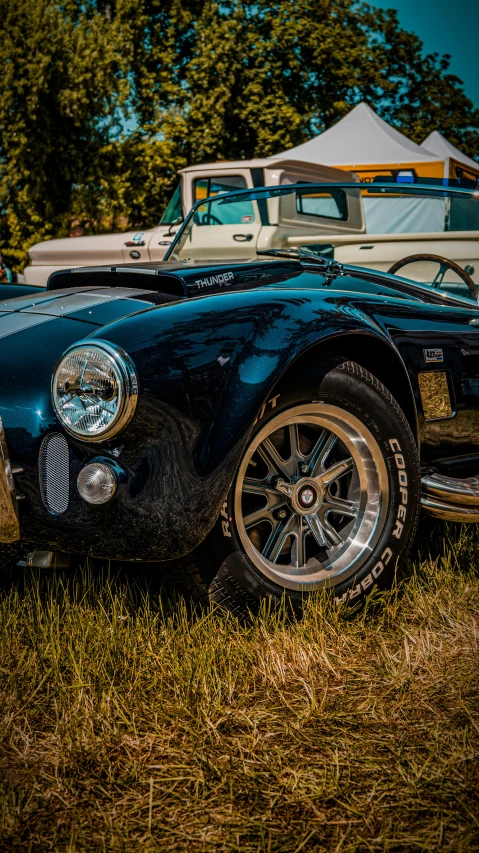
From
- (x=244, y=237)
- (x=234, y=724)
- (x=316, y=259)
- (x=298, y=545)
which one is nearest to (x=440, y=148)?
(x=244, y=237)

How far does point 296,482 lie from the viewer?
7.44 ft

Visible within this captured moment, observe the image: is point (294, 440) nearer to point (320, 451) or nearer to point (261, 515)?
point (320, 451)

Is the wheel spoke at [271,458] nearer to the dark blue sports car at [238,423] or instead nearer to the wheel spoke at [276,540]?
the dark blue sports car at [238,423]

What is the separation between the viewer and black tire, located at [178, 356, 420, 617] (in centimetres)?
218

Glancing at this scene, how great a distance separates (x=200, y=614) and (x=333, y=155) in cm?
1441

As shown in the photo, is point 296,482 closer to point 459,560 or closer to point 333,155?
point 459,560

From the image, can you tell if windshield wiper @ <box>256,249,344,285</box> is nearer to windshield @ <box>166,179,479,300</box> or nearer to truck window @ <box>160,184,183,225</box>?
windshield @ <box>166,179,479,300</box>

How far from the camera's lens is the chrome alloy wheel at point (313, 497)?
7.35 feet

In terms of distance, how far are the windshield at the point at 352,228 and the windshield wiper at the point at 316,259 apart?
0.03 m

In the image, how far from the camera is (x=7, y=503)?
187 centimetres

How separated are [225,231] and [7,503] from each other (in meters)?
3.91

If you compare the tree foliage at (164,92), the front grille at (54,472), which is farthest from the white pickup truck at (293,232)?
the tree foliage at (164,92)

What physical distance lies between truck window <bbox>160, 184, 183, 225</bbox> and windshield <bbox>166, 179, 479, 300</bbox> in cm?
239

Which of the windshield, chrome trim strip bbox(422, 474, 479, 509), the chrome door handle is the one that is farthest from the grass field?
the chrome door handle
